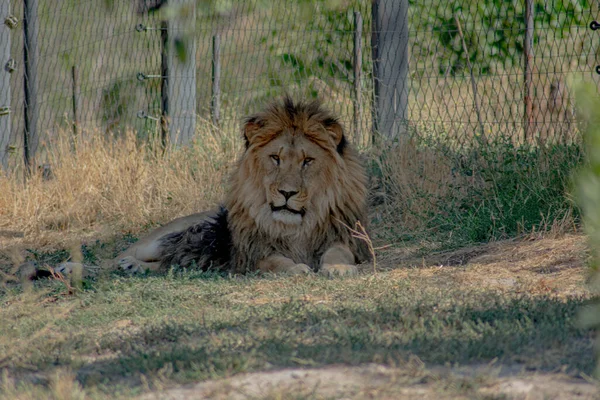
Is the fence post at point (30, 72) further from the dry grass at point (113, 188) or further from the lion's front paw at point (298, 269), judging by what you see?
the lion's front paw at point (298, 269)

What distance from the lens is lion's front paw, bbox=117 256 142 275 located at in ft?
22.2

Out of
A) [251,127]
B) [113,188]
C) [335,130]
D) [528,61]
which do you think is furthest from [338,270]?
[113,188]

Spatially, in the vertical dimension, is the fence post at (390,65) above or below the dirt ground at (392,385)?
above

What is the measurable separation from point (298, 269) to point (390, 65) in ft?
11.7

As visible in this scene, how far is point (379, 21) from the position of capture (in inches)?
345

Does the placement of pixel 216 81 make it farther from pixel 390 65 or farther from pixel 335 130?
pixel 335 130

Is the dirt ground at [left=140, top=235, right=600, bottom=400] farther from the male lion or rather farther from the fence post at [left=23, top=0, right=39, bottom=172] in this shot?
the fence post at [left=23, top=0, right=39, bottom=172]

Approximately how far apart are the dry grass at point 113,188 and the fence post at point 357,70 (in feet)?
4.91

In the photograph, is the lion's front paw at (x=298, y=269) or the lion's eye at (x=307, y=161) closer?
the lion's front paw at (x=298, y=269)

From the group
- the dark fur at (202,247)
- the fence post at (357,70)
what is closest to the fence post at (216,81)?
the fence post at (357,70)

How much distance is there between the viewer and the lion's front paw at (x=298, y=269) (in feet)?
18.9

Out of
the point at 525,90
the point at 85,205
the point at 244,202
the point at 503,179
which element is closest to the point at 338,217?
the point at 244,202

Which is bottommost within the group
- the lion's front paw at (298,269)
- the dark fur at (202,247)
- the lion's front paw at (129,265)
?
the lion's front paw at (129,265)

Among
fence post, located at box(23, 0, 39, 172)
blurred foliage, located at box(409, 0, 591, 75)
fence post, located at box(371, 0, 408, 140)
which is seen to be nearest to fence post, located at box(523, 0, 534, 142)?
blurred foliage, located at box(409, 0, 591, 75)
